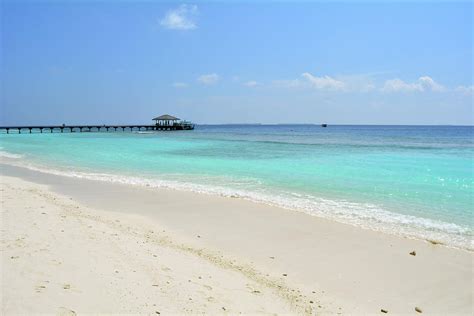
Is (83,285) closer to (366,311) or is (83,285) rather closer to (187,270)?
(187,270)

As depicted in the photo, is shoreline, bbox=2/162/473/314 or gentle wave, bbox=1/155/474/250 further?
gentle wave, bbox=1/155/474/250

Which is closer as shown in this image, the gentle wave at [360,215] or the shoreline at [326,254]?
the shoreline at [326,254]

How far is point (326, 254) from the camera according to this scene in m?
6.13

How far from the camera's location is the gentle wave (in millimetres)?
7293

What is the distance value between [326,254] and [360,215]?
2.97m

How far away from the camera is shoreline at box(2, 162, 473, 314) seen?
473cm

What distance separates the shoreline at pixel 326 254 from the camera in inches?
186

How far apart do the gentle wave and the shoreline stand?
0.45 meters

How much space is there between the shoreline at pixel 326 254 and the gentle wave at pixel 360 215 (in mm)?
447

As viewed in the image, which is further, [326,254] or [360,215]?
[360,215]

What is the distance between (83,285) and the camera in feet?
12.8

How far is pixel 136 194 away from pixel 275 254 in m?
6.38

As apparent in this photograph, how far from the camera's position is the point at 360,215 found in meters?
8.73

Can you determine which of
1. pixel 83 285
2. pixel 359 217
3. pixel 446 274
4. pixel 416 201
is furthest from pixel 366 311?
pixel 416 201
